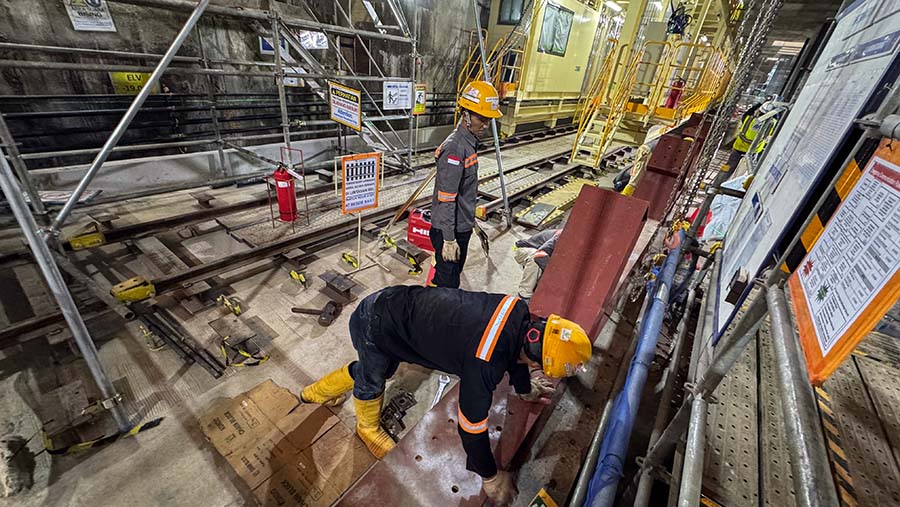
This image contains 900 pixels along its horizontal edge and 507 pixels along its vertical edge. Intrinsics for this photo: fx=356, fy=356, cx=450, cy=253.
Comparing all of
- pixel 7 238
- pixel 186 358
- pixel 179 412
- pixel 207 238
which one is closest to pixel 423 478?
pixel 179 412

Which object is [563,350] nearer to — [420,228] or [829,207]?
[829,207]

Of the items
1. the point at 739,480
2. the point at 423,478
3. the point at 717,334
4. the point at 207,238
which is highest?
the point at 717,334

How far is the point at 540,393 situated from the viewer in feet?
7.93

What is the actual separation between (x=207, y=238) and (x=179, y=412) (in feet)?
9.84

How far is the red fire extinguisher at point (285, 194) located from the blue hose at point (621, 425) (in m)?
4.84

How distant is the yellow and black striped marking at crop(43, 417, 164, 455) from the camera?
7.57ft

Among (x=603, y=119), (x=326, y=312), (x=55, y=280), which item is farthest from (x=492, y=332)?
(x=603, y=119)

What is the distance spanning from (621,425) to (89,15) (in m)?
8.92

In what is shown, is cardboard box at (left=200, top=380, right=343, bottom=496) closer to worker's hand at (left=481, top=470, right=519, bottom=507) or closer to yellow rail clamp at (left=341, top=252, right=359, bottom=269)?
worker's hand at (left=481, top=470, right=519, bottom=507)

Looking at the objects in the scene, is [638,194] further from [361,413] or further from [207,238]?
[207,238]

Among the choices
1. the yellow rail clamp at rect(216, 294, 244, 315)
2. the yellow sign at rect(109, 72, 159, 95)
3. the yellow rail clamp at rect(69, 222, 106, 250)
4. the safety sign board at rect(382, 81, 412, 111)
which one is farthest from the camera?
the safety sign board at rect(382, 81, 412, 111)

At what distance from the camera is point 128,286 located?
3.51 meters

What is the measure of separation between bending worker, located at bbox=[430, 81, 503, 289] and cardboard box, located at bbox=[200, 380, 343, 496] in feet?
6.21

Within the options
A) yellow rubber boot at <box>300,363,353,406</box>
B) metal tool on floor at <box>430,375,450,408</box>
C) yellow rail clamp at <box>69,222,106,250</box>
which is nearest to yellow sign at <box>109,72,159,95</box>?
yellow rail clamp at <box>69,222,106,250</box>
